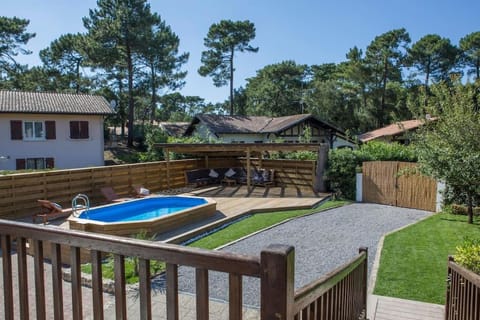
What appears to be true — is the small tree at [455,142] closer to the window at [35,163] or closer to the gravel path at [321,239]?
the gravel path at [321,239]

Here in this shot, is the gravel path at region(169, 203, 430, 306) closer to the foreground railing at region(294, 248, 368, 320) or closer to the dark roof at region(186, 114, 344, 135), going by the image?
the foreground railing at region(294, 248, 368, 320)

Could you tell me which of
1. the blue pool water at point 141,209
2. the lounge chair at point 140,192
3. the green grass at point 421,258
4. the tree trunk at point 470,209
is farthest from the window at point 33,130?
the tree trunk at point 470,209

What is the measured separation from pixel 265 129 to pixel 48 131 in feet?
47.4

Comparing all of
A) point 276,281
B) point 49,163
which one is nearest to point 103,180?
point 49,163

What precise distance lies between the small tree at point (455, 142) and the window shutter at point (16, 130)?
1930 cm

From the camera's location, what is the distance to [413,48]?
33969 mm

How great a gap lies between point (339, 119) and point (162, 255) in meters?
34.7

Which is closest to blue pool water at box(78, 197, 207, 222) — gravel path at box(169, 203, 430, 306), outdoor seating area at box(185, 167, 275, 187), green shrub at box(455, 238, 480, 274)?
gravel path at box(169, 203, 430, 306)

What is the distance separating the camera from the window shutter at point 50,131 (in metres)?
20.0

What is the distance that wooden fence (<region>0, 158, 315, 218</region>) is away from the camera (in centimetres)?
988

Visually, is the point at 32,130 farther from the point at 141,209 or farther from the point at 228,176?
the point at 141,209

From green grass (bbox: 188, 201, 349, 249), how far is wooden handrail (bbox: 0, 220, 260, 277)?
6087mm

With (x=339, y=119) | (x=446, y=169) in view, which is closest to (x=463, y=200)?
(x=446, y=169)

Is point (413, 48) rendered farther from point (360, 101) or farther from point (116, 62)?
point (116, 62)
